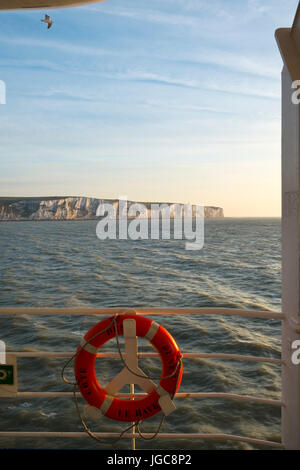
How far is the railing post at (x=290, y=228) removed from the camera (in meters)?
1.37

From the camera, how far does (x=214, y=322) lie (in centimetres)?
757

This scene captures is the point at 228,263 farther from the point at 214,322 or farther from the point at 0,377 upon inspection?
the point at 0,377

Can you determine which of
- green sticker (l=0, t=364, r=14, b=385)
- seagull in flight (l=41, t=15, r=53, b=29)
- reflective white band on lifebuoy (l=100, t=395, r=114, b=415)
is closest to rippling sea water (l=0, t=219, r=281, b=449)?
reflective white band on lifebuoy (l=100, t=395, r=114, b=415)

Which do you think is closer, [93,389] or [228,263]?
[93,389]

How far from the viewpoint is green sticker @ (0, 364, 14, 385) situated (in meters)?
1.48

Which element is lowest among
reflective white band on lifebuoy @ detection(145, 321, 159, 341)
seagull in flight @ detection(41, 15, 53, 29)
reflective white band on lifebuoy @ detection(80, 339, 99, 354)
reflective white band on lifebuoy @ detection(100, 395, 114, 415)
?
reflective white band on lifebuoy @ detection(100, 395, 114, 415)

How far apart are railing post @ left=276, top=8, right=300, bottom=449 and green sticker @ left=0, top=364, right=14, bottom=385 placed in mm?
1051

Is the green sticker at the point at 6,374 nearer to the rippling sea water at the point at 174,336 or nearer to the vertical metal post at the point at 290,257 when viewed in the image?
the rippling sea water at the point at 174,336

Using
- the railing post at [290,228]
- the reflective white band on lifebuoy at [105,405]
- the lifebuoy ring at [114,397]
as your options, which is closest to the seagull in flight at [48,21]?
the railing post at [290,228]

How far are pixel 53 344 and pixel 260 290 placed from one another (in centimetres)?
719

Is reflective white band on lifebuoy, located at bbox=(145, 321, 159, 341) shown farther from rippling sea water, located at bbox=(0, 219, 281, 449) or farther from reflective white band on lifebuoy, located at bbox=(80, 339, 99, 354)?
rippling sea water, located at bbox=(0, 219, 281, 449)

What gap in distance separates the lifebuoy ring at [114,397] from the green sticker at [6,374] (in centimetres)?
26

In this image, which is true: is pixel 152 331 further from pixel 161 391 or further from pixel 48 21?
pixel 48 21
